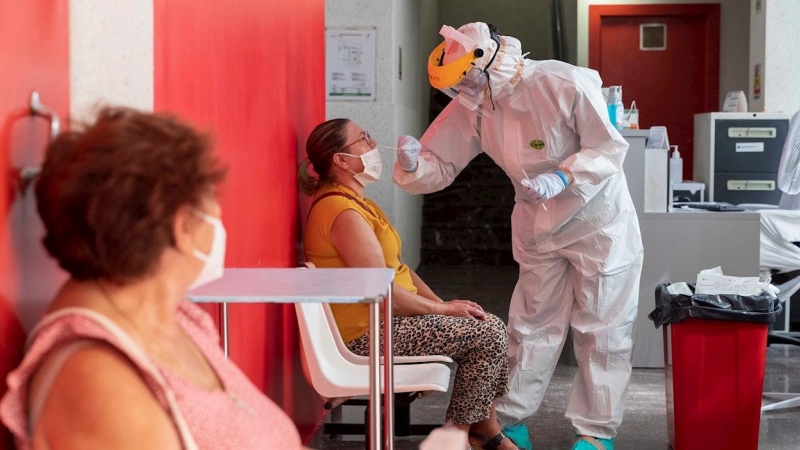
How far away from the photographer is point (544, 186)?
304 cm

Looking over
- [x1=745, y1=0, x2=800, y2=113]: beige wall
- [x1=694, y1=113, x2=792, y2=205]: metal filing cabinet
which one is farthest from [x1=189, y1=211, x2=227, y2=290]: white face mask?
[x1=745, y1=0, x2=800, y2=113]: beige wall

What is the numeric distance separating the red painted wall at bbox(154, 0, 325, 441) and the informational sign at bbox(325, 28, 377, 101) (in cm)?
184

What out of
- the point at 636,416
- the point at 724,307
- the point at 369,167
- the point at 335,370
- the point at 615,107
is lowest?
the point at 636,416

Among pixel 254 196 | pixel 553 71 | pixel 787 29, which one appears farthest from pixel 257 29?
pixel 787 29

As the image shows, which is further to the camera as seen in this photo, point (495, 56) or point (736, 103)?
point (736, 103)

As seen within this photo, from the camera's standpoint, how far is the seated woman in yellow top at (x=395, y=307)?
116 inches

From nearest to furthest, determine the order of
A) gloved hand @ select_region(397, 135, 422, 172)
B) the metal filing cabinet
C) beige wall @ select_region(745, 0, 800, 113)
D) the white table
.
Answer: the white table → gloved hand @ select_region(397, 135, 422, 172) → the metal filing cabinet → beige wall @ select_region(745, 0, 800, 113)

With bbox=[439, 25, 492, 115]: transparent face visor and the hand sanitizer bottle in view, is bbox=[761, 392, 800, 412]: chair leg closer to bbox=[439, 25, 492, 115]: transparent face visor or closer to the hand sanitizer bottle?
the hand sanitizer bottle

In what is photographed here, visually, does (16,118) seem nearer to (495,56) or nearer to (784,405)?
(495,56)

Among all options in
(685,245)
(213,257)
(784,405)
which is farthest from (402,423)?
(213,257)

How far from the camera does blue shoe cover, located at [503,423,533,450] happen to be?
335 cm

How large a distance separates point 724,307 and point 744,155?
2866mm

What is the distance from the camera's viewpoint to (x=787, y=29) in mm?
6207

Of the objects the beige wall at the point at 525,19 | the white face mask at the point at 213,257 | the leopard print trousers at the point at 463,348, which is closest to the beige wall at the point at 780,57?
the leopard print trousers at the point at 463,348
